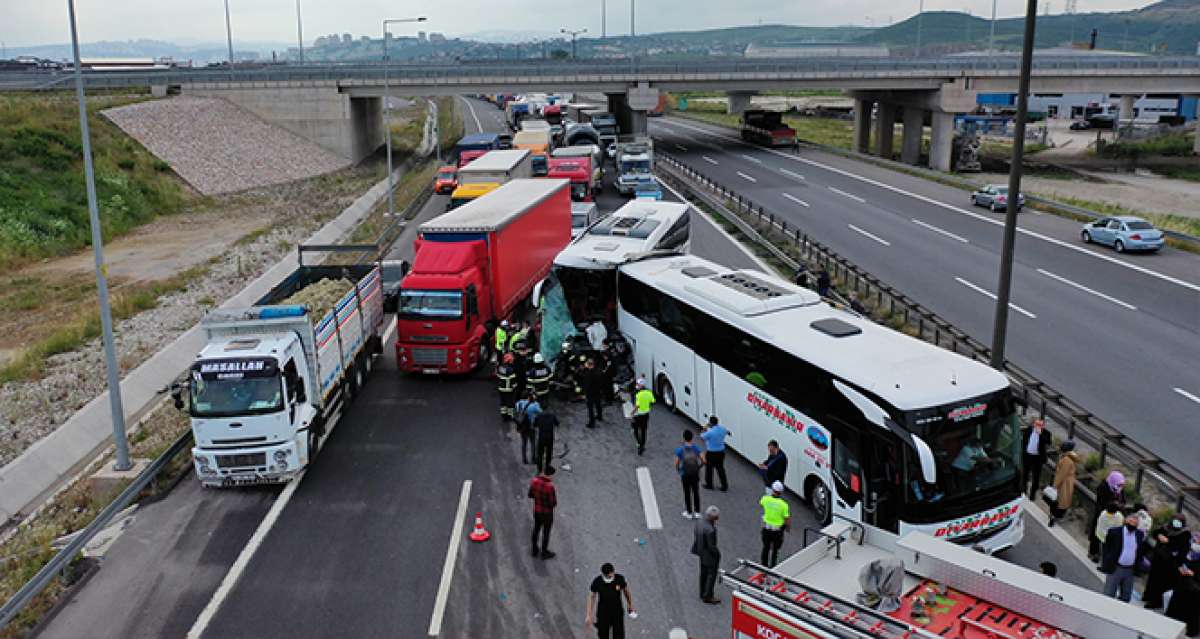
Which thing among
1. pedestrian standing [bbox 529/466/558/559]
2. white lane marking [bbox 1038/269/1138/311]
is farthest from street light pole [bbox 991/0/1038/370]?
white lane marking [bbox 1038/269/1138/311]

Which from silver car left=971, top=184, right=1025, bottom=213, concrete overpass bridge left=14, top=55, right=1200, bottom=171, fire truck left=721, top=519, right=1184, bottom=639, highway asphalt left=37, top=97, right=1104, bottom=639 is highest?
concrete overpass bridge left=14, top=55, right=1200, bottom=171

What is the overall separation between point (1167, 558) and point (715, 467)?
6.84 metres

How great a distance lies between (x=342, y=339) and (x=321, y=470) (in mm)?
3242

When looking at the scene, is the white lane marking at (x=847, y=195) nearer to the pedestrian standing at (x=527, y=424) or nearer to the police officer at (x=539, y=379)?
the police officer at (x=539, y=379)

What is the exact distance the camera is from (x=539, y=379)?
18.5m

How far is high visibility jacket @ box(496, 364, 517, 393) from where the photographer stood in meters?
18.8

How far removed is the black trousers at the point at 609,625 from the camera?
10827mm

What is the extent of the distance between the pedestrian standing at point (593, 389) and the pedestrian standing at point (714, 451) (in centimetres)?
363

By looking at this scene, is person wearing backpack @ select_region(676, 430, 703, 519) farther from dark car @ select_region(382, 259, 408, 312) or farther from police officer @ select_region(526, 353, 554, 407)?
dark car @ select_region(382, 259, 408, 312)

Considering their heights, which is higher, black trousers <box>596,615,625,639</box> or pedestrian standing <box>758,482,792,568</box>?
pedestrian standing <box>758,482,792,568</box>

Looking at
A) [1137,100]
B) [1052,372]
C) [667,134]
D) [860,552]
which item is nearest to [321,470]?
[860,552]

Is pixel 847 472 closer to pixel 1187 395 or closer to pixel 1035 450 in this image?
pixel 1035 450

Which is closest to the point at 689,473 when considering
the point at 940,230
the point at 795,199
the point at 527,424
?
the point at 527,424

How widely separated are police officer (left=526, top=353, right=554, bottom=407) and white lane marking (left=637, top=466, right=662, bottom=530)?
2872 millimetres
